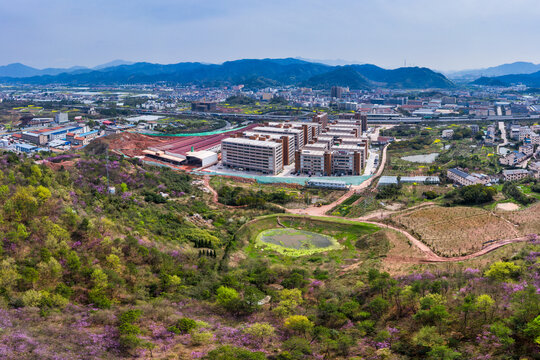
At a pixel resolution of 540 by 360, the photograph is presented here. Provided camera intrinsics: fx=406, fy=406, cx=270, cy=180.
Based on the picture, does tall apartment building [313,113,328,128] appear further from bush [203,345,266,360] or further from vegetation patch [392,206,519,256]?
bush [203,345,266,360]

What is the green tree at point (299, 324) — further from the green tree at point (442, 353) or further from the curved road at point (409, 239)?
the curved road at point (409, 239)

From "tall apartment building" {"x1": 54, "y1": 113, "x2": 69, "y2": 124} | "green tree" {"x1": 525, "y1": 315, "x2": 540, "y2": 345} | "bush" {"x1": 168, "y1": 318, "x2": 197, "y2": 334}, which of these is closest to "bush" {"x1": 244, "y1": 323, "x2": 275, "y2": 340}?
"bush" {"x1": 168, "y1": 318, "x2": 197, "y2": 334}

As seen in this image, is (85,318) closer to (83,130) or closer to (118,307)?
(118,307)

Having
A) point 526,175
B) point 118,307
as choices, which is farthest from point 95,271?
point 526,175

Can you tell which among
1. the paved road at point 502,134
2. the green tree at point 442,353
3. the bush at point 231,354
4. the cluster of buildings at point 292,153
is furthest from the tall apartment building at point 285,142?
the green tree at point 442,353

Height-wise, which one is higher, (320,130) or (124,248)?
(320,130)

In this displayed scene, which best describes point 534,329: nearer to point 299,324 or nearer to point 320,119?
point 299,324

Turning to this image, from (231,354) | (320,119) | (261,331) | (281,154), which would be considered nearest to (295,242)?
(261,331)
